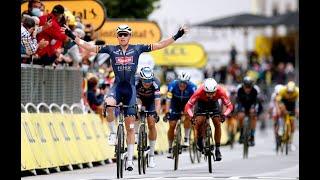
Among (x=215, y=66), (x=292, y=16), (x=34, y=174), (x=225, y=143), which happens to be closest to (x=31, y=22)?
(x=34, y=174)

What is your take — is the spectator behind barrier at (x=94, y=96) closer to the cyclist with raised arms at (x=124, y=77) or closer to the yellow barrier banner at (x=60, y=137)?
the yellow barrier banner at (x=60, y=137)

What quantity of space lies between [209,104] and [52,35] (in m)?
3.45

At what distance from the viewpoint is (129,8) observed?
39.8 meters

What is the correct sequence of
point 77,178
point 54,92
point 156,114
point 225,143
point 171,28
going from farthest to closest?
point 171,28 < point 225,143 < point 54,92 < point 156,114 < point 77,178

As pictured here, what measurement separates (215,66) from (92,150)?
112 feet

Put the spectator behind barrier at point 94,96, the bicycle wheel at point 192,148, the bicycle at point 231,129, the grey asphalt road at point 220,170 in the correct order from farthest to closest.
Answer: the bicycle at point 231,129 < the spectator behind barrier at point 94,96 < the bicycle wheel at point 192,148 < the grey asphalt road at point 220,170

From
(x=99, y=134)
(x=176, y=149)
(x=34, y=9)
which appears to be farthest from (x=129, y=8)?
(x=176, y=149)

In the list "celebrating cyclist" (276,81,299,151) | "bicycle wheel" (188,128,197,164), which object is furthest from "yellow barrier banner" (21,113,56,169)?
"celebrating cyclist" (276,81,299,151)

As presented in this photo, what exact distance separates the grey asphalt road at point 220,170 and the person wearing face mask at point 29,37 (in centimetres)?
228

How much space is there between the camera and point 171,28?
5744cm

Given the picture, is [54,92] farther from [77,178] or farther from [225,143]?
[225,143]

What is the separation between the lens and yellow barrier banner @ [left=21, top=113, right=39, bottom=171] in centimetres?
2192

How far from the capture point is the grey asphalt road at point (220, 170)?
2148 centimetres

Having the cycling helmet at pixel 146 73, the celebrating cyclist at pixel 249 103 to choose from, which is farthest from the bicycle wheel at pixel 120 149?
the celebrating cyclist at pixel 249 103
